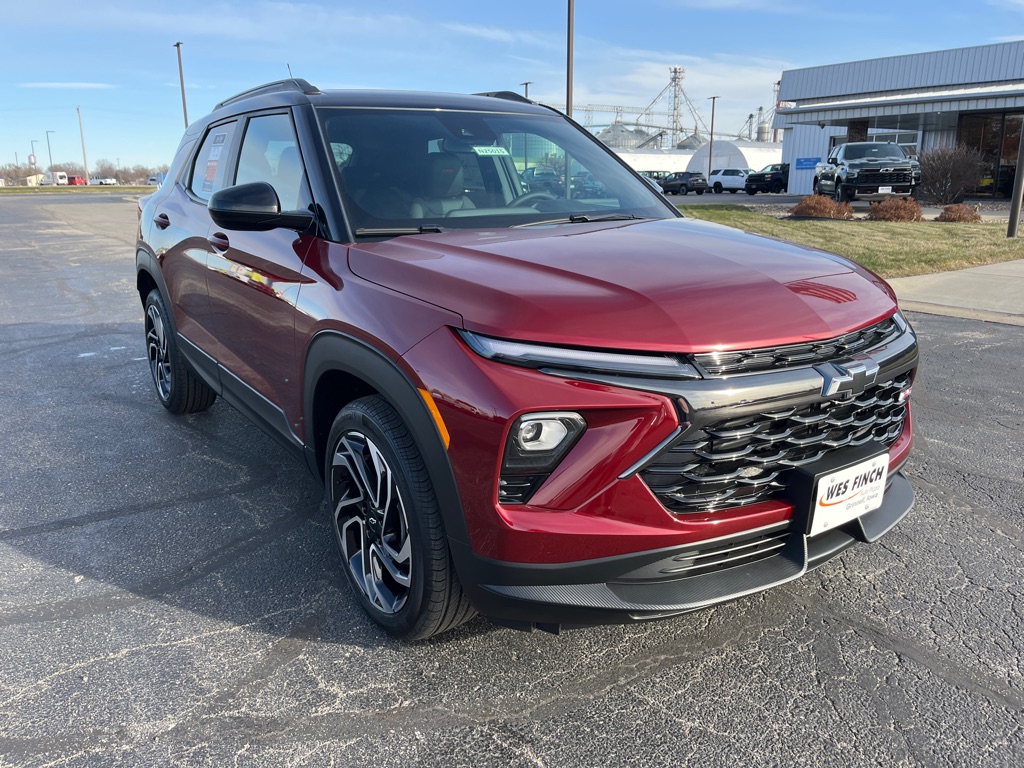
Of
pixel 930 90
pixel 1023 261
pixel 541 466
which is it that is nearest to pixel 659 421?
pixel 541 466

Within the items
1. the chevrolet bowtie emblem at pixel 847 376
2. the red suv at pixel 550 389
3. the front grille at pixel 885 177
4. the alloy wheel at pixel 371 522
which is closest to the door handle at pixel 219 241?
the red suv at pixel 550 389

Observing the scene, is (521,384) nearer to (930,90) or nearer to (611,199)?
(611,199)

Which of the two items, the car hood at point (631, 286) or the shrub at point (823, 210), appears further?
the shrub at point (823, 210)

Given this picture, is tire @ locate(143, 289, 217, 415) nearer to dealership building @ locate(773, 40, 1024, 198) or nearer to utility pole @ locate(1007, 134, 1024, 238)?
utility pole @ locate(1007, 134, 1024, 238)

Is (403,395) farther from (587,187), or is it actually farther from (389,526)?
(587,187)

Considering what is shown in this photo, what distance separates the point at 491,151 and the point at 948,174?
2413 centimetres

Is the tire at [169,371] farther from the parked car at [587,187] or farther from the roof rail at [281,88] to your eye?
the parked car at [587,187]

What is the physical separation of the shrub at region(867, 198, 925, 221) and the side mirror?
57.0ft

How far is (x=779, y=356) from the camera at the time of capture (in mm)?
2178

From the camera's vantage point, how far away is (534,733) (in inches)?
88.0

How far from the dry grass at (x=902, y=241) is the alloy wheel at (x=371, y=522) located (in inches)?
282

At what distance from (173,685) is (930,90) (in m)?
36.2

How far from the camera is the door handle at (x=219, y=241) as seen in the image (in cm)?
364

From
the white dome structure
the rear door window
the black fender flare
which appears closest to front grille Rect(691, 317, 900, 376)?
the black fender flare
